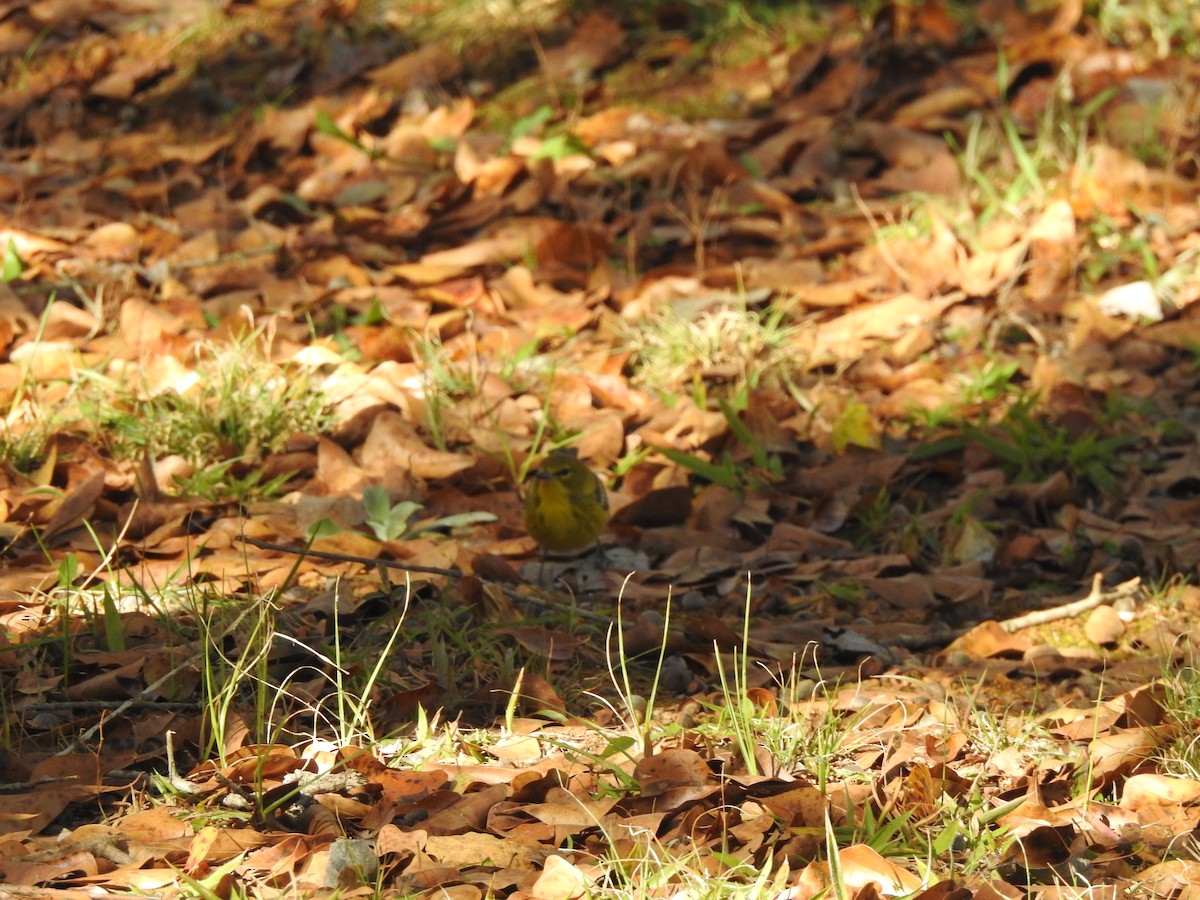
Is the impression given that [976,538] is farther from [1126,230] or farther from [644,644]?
[1126,230]

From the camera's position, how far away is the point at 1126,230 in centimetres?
611

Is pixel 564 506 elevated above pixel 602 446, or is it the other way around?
pixel 564 506

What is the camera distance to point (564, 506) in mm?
4156

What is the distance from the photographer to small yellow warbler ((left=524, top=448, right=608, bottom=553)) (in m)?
4.12

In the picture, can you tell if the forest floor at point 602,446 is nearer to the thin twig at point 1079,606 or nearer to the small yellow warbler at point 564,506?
the thin twig at point 1079,606

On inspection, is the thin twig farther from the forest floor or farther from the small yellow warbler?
the small yellow warbler

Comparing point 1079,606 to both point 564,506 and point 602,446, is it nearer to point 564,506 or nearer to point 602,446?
point 564,506

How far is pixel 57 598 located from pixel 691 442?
7.34 ft

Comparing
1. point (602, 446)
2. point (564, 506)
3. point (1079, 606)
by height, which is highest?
point (564, 506)

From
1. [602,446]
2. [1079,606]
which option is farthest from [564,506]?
[1079,606]

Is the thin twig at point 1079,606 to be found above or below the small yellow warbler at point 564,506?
below

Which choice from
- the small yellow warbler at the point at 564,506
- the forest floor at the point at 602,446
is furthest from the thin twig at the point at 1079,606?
the small yellow warbler at the point at 564,506

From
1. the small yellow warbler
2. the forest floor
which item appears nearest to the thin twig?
the forest floor

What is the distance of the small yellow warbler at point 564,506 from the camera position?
13.5ft
